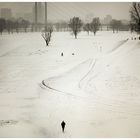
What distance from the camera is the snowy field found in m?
13.3

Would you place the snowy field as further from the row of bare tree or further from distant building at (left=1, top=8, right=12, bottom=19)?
distant building at (left=1, top=8, right=12, bottom=19)

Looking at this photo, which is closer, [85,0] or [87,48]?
[85,0]

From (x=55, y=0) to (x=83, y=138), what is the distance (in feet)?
25.4

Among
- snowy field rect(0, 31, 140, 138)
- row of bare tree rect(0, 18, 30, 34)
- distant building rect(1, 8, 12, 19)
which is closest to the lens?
snowy field rect(0, 31, 140, 138)

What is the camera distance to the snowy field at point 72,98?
13.3 meters

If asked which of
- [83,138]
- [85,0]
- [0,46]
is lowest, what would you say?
[83,138]

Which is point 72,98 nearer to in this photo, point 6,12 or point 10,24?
point 6,12

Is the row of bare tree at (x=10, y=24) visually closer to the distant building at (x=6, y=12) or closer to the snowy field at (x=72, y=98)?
the snowy field at (x=72, y=98)

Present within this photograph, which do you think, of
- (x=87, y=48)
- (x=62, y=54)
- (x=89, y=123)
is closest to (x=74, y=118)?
(x=89, y=123)

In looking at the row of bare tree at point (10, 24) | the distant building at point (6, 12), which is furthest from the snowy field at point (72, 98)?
the distant building at point (6, 12)

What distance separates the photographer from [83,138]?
1248cm

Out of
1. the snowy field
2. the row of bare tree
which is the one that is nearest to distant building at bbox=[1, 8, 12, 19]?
the snowy field

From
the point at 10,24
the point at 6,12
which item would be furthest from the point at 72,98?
the point at 10,24

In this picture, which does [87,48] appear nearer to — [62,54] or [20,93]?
[62,54]
